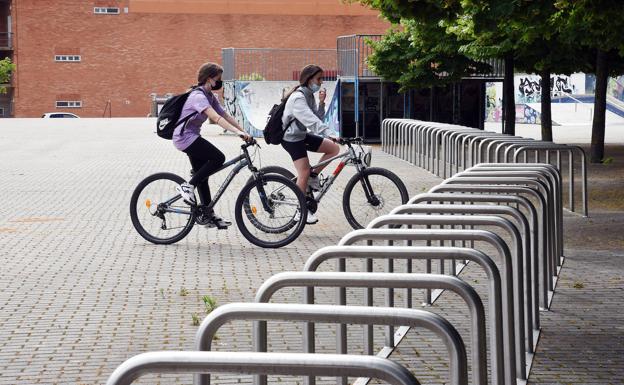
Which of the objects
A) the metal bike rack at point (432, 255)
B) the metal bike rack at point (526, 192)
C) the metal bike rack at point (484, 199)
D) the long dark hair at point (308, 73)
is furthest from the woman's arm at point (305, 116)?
the metal bike rack at point (432, 255)

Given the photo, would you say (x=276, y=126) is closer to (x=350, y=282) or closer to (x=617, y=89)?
(x=350, y=282)

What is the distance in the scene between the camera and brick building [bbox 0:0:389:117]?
79000mm

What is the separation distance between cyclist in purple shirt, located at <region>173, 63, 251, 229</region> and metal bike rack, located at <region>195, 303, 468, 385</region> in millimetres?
7864

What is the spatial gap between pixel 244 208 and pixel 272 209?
285mm

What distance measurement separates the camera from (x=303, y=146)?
481 inches

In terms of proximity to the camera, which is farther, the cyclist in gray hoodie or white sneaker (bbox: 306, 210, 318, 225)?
white sneaker (bbox: 306, 210, 318, 225)

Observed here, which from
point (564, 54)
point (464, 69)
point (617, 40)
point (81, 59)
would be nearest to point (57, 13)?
point (81, 59)

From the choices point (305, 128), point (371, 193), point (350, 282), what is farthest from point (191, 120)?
point (350, 282)

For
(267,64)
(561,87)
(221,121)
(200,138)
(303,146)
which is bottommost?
(561,87)

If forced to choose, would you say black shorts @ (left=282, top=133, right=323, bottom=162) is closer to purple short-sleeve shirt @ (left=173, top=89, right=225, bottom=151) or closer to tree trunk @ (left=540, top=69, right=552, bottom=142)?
purple short-sleeve shirt @ (left=173, top=89, right=225, bottom=151)

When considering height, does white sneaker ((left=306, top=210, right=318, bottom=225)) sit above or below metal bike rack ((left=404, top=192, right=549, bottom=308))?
below

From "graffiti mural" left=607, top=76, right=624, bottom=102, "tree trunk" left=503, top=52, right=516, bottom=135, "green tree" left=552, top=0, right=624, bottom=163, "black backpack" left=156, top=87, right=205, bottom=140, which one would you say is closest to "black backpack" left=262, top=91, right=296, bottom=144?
"black backpack" left=156, top=87, right=205, bottom=140

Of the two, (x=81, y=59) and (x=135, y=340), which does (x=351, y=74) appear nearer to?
(x=135, y=340)

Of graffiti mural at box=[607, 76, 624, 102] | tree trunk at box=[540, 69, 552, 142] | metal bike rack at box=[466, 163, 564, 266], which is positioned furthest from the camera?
graffiti mural at box=[607, 76, 624, 102]
